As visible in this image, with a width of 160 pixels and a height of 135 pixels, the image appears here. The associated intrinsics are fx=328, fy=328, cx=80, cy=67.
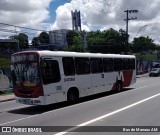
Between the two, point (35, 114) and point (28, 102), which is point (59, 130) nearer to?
point (35, 114)

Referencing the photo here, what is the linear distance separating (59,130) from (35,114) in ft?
14.2

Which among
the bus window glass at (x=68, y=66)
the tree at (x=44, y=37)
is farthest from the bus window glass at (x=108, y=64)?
the tree at (x=44, y=37)

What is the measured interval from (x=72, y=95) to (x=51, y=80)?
83.9 inches

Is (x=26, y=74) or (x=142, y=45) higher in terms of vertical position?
(x=142, y=45)

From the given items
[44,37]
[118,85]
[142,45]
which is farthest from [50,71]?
[142,45]

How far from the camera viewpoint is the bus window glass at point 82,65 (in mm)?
17641

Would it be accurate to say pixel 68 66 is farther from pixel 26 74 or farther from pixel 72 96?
pixel 26 74

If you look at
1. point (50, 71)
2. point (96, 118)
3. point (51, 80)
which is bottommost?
point (96, 118)

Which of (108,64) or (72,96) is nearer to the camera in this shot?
(72,96)

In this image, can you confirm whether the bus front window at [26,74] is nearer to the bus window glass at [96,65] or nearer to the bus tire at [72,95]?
the bus tire at [72,95]

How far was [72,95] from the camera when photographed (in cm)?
1705

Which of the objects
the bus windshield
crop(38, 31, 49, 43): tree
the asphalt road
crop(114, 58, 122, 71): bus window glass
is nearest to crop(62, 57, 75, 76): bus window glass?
the bus windshield

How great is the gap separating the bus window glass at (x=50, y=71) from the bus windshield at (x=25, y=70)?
0.35 meters

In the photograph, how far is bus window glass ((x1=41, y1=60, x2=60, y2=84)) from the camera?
1492 cm
